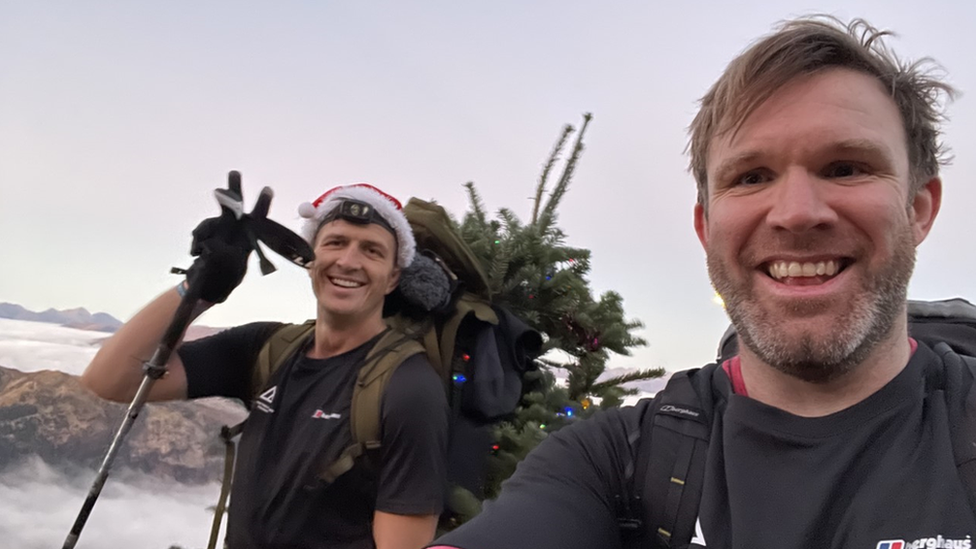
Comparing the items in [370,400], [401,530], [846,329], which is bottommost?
[401,530]

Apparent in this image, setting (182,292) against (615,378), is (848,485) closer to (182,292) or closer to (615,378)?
(615,378)

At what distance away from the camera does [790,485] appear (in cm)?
141

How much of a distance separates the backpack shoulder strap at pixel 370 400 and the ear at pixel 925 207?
212cm

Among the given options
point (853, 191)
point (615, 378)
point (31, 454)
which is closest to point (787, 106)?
point (853, 191)

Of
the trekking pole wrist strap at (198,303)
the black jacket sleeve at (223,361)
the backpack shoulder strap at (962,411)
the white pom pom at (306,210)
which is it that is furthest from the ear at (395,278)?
the backpack shoulder strap at (962,411)

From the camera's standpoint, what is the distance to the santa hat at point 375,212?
11.7 feet

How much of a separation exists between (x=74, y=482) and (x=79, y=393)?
74cm

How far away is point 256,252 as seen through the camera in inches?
129

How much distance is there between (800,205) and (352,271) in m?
2.39

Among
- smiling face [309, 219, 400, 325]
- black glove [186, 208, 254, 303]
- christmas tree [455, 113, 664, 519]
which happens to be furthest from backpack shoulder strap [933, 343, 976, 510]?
black glove [186, 208, 254, 303]

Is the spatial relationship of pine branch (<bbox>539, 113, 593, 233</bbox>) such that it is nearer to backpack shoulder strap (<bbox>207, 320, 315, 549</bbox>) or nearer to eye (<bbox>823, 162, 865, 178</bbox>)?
backpack shoulder strap (<bbox>207, 320, 315, 549</bbox>)

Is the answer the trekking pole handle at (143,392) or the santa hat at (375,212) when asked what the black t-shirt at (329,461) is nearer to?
the trekking pole handle at (143,392)

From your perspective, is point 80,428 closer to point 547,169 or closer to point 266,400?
point 266,400

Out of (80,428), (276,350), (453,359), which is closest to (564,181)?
(453,359)
